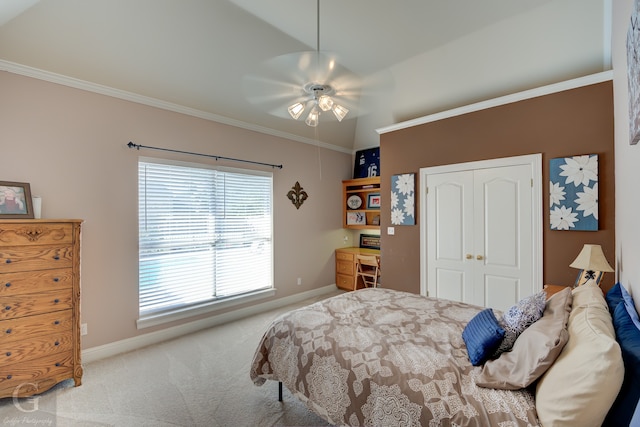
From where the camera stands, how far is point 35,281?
2240 millimetres

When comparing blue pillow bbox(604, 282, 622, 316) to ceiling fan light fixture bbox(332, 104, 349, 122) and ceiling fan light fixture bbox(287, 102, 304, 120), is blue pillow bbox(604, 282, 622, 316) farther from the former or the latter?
ceiling fan light fixture bbox(287, 102, 304, 120)

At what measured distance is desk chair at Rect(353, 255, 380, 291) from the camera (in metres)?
4.83

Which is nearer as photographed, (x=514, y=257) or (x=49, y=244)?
(x=49, y=244)

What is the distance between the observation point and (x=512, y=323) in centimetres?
153

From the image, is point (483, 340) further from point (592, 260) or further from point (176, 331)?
point (176, 331)

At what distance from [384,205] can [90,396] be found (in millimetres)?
3770

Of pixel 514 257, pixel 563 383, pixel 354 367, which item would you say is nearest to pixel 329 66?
pixel 354 367

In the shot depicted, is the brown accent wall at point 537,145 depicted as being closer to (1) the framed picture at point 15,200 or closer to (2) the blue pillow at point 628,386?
(2) the blue pillow at point 628,386

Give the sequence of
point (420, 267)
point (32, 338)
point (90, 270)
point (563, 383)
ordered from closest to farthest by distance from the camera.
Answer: point (563, 383) < point (32, 338) < point (90, 270) < point (420, 267)

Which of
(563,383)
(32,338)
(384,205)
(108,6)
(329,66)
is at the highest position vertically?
Result: (108,6)

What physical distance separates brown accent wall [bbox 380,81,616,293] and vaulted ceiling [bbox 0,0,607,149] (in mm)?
430

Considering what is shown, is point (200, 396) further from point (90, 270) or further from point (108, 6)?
point (108, 6)

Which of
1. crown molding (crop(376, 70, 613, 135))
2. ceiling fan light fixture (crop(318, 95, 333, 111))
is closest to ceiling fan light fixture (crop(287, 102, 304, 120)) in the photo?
ceiling fan light fixture (crop(318, 95, 333, 111))

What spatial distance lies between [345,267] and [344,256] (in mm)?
206
